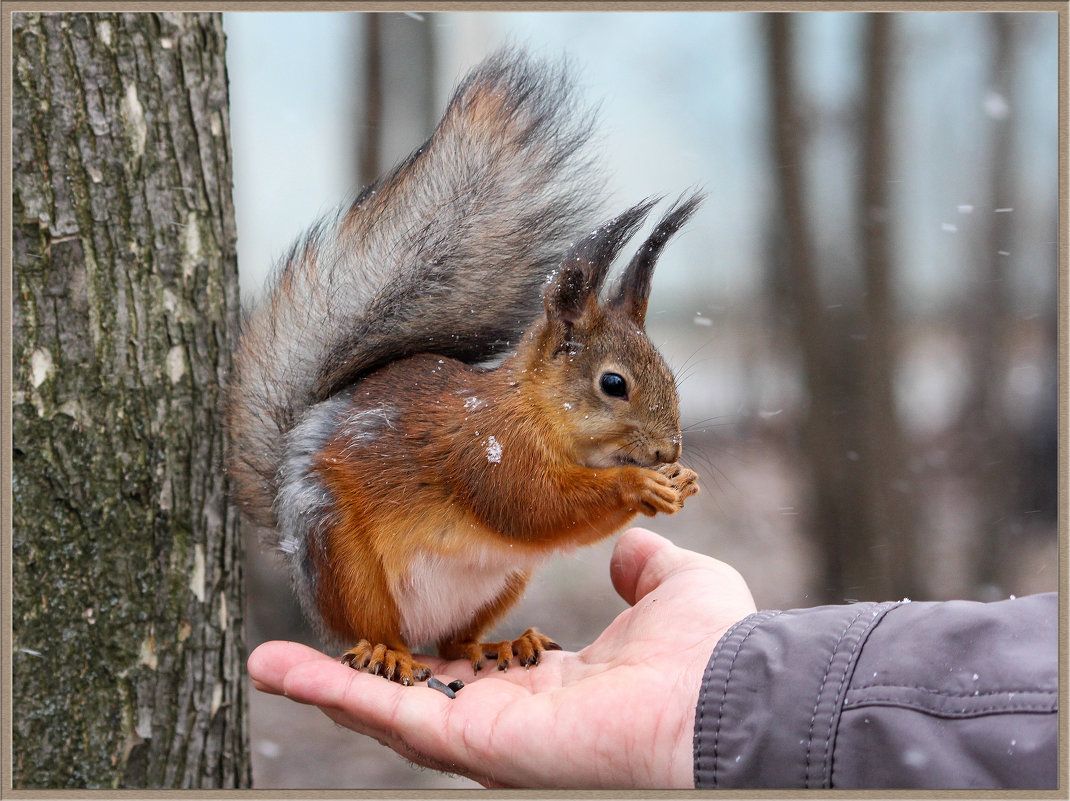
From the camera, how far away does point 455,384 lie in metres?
1.32

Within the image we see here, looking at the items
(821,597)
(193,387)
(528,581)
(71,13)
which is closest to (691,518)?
(821,597)

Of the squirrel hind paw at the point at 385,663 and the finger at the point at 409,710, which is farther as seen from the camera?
the squirrel hind paw at the point at 385,663

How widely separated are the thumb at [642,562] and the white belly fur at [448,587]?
16cm

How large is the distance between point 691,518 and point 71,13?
3805 millimetres

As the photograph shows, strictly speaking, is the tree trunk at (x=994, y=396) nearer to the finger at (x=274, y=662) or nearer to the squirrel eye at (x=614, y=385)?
the squirrel eye at (x=614, y=385)

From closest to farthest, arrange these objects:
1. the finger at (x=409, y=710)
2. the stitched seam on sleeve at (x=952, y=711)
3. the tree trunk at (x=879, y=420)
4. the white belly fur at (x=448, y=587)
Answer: the stitched seam on sleeve at (x=952, y=711) → the finger at (x=409, y=710) → the white belly fur at (x=448, y=587) → the tree trunk at (x=879, y=420)

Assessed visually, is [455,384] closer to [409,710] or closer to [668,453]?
[668,453]

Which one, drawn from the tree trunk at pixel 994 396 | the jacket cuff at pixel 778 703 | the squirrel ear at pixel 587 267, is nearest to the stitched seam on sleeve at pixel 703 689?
the jacket cuff at pixel 778 703

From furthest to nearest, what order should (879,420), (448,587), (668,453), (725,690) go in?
(879,420), (448,587), (668,453), (725,690)

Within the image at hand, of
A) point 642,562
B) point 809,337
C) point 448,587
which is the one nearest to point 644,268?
point 642,562

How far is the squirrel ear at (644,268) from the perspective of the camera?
115 centimetres

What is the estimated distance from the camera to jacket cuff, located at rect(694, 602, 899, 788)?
3.03 feet

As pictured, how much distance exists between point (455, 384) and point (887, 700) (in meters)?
0.74

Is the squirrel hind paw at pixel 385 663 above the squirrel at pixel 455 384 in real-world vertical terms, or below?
below
